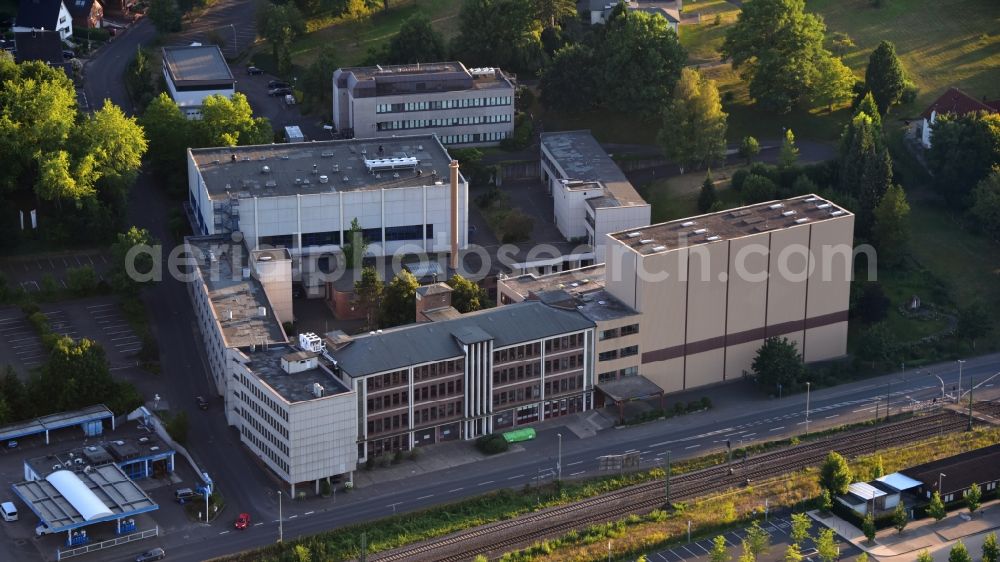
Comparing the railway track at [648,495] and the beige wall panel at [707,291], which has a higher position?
the beige wall panel at [707,291]

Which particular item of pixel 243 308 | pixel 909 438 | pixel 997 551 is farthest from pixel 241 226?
pixel 997 551

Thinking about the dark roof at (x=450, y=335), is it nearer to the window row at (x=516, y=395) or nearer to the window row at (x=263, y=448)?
the window row at (x=516, y=395)

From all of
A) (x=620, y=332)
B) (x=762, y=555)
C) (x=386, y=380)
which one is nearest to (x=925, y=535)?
(x=762, y=555)

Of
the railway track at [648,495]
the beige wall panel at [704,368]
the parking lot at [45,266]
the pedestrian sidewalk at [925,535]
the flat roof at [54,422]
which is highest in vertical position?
the parking lot at [45,266]

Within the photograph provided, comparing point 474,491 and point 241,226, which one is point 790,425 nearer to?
point 474,491

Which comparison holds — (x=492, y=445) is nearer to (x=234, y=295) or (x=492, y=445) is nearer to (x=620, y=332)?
(x=620, y=332)

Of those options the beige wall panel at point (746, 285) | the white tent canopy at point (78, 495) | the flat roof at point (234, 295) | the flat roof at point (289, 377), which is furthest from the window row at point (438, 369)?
the white tent canopy at point (78, 495)
